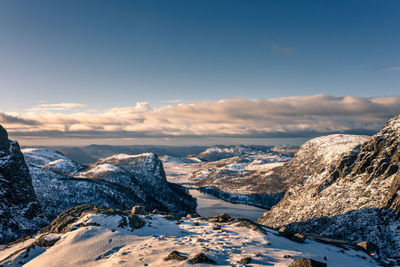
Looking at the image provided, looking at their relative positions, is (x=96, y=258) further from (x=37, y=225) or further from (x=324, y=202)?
(x=324, y=202)

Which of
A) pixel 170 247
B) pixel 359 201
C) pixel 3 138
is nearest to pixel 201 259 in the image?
pixel 170 247

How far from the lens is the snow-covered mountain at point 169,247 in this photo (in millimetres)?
22953

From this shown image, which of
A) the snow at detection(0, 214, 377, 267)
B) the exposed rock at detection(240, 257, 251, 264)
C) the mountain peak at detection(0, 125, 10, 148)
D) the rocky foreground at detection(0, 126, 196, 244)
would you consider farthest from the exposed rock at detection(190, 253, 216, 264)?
the mountain peak at detection(0, 125, 10, 148)

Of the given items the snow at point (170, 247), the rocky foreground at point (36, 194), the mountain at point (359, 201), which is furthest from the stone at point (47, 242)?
the mountain at point (359, 201)

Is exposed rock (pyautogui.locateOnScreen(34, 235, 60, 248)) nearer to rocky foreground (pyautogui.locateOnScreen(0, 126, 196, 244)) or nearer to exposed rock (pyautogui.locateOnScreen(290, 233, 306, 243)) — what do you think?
exposed rock (pyautogui.locateOnScreen(290, 233, 306, 243))

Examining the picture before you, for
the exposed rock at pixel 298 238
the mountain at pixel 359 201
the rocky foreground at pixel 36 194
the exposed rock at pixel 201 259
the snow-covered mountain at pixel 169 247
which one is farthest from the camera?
the rocky foreground at pixel 36 194

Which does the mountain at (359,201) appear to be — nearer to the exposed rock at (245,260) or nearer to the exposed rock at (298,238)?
the exposed rock at (298,238)

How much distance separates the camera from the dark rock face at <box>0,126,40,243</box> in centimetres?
6934

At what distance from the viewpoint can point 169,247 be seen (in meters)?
26.5

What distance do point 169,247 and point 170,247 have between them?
127 millimetres

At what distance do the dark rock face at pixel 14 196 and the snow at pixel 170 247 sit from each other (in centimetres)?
4318

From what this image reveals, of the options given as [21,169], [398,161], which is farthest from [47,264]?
[398,161]

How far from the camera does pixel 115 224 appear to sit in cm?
3519

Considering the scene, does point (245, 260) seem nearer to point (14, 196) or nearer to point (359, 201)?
point (359, 201)
